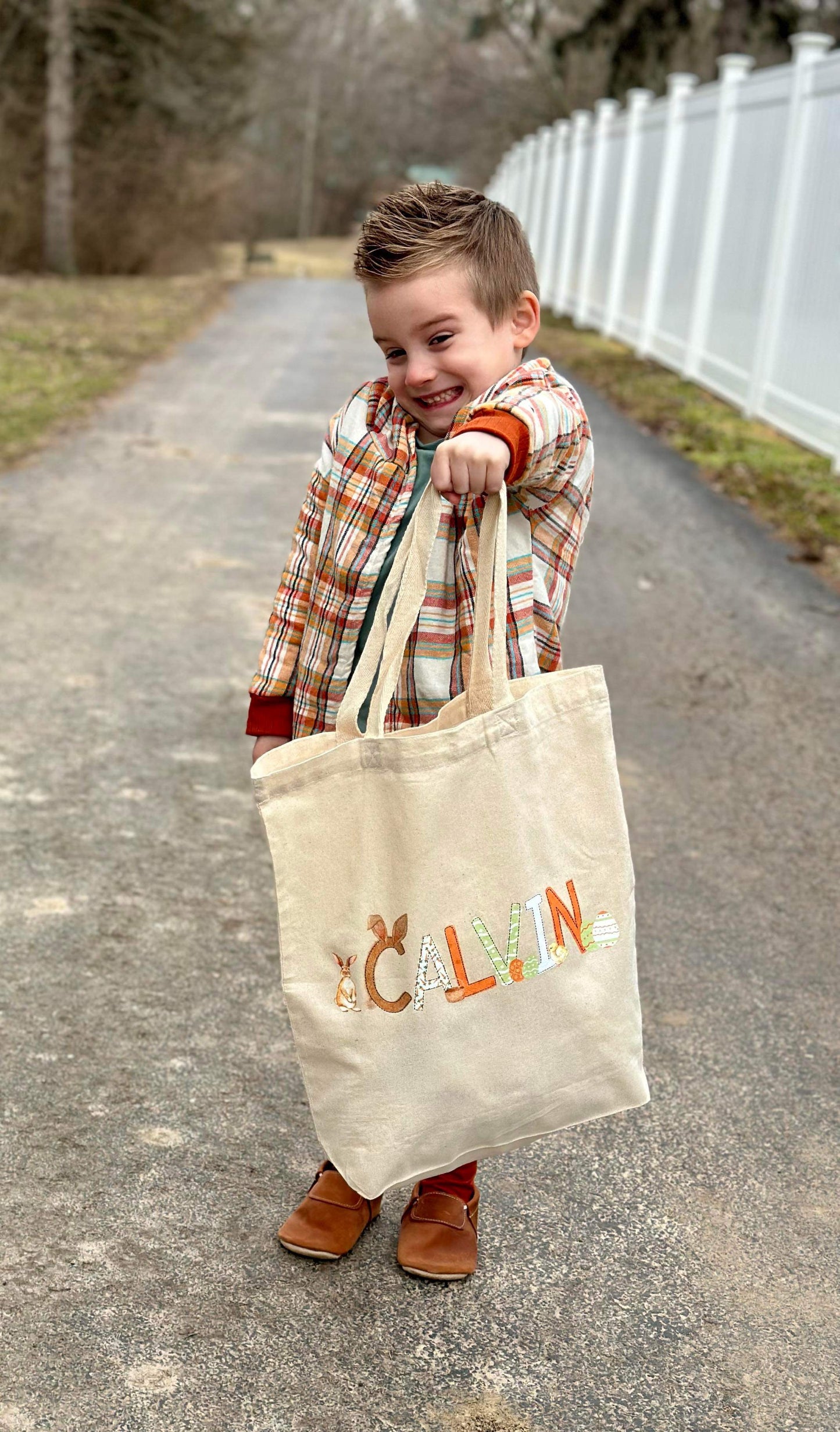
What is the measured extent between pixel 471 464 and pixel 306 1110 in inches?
50.6

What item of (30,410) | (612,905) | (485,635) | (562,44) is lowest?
(30,410)

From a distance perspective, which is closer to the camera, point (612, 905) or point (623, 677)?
point (612, 905)

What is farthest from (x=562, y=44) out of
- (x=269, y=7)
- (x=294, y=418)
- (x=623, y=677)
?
(x=623, y=677)

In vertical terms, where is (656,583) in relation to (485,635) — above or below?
below

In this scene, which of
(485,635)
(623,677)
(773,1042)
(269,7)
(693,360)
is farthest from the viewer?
(269,7)

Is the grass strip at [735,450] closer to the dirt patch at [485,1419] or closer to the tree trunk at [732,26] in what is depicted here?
the dirt patch at [485,1419]

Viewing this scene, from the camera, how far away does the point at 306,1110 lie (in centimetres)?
251

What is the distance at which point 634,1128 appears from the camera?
256 centimetres

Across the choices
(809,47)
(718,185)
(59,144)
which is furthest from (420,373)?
(59,144)

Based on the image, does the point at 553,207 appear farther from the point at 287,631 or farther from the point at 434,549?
the point at 434,549

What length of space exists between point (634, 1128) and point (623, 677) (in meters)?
2.63

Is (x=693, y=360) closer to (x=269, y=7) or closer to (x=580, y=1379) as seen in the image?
(x=580, y=1379)

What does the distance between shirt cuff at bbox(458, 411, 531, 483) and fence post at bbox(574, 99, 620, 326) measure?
16193 mm

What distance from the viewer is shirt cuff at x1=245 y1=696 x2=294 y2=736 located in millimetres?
2242
